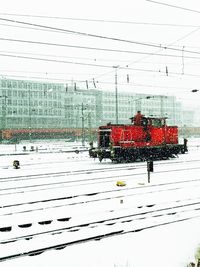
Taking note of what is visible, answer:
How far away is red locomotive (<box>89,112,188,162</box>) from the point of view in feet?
72.5

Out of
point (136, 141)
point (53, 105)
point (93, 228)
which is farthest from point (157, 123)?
point (53, 105)

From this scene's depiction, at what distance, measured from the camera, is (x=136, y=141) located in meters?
22.9

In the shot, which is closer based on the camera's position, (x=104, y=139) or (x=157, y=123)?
(x=104, y=139)

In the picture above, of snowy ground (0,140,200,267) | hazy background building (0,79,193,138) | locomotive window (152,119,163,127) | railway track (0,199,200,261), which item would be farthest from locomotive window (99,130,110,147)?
hazy background building (0,79,193,138)

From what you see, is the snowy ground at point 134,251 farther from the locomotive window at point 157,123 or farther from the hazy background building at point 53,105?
the hazy background building at point 53,105

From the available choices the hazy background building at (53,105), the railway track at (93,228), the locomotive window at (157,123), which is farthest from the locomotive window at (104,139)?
the hazy background building at (53,105)

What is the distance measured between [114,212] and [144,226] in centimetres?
138

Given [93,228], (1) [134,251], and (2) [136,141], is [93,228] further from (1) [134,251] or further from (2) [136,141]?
(2) [136,141]

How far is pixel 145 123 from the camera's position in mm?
23703

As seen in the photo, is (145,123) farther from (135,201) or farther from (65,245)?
(65,245)

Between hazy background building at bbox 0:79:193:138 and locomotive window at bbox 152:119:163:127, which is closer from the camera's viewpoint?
locomotive window at bbox 152:119:163:127

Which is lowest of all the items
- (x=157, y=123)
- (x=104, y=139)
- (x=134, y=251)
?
(x=134, y=251)

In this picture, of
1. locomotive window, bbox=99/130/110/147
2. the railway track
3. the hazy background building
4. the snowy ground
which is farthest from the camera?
the hazy background building

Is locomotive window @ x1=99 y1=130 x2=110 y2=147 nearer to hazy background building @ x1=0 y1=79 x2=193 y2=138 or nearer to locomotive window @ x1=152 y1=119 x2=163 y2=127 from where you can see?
locomotive window @ x1=152 y1=119 x2=163 y2=127
